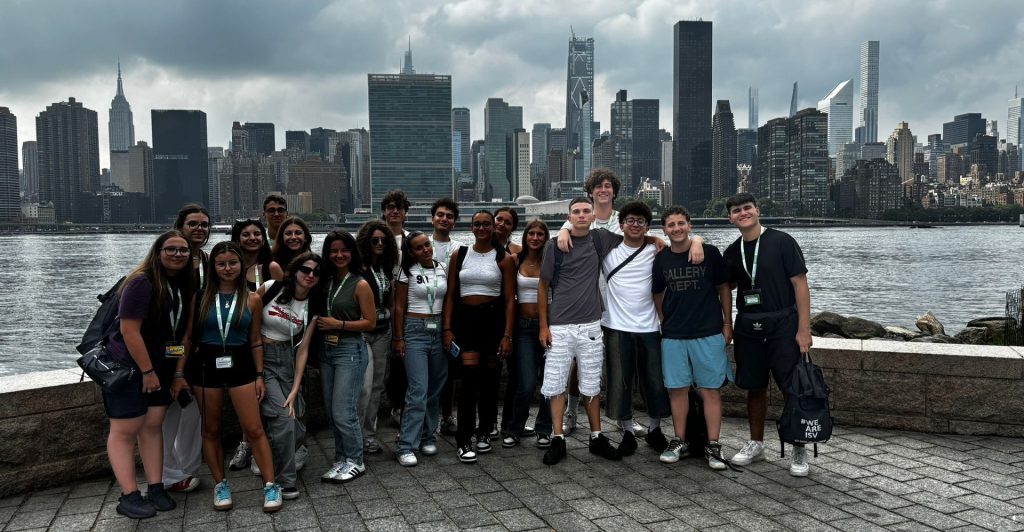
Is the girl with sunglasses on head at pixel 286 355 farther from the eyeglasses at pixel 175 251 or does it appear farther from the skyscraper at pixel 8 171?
the skyscraper at pixel 8 171

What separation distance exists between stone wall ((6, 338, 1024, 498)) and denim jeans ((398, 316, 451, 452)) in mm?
1033

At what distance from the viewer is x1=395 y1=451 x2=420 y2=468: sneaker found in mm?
5184

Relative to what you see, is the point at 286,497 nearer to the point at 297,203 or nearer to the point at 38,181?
the point at 297,203

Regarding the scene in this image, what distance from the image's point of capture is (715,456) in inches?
201

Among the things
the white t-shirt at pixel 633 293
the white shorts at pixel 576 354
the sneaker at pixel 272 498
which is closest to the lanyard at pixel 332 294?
the sneaker at pixel 272 498

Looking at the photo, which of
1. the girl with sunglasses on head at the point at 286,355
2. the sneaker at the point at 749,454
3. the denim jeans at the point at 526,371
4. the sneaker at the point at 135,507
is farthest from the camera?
the denim jeans at the point at 526,371

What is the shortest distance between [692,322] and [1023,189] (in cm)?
20523

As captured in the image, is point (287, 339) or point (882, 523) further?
point (287, 339)

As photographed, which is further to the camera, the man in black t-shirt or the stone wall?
the man in black t-shirt

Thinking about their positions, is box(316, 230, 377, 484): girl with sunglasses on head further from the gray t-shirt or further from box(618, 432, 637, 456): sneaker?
box(618, 432, 637, 456): sneaker

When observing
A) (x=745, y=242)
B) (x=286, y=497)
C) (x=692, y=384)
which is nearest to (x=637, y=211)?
(x=745, y=242)

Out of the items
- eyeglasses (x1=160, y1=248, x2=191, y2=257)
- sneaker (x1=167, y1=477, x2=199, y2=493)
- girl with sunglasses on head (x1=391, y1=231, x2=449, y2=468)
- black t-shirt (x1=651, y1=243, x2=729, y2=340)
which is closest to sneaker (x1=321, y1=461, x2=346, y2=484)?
girl with sunglasses on head (x1=391, y1=231, x2=449, y2=468)

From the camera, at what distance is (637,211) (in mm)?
5379

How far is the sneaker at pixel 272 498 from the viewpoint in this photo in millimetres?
4387
